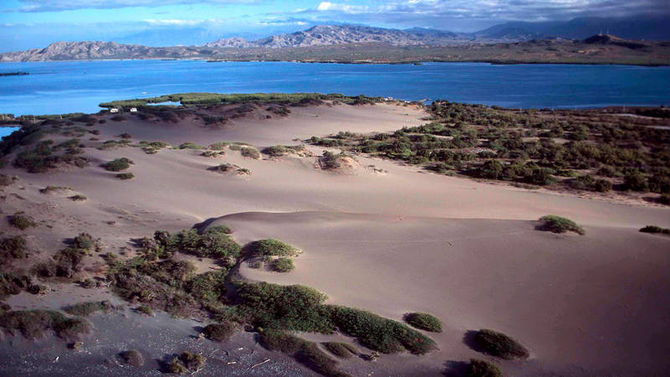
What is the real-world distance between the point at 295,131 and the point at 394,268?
25.2 meters

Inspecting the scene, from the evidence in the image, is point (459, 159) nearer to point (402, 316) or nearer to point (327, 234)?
point (327, 234)

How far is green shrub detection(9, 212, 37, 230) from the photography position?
13.2 m

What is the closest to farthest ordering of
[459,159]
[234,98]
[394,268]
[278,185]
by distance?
[394,268], [278,185], [459,159], [234,98]

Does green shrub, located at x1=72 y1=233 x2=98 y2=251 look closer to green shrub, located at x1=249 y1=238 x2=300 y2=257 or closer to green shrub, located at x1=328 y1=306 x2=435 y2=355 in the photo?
green shrub, located at x1=249 y1=238 x2=300 y2=257

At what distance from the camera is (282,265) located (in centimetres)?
1124

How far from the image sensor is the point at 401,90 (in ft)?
266

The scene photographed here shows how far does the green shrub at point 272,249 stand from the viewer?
1195 centimetres

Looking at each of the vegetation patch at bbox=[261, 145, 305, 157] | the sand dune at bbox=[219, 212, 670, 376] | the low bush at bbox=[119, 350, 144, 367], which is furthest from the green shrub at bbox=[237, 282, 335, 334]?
the vegetation patch at bbox=[261, 145, 305, 157]

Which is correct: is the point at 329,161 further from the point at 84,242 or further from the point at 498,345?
the point at 498,345

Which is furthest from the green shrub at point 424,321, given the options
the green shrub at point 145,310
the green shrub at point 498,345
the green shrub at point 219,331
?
the green shrub at point 145,310

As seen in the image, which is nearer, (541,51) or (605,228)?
(605,228)

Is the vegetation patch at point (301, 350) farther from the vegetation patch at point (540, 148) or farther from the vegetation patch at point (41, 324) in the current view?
the vegetation patch at point (540, 148)

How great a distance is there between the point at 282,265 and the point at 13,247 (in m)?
6.79

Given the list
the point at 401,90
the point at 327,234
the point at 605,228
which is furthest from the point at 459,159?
the point at 401,90
